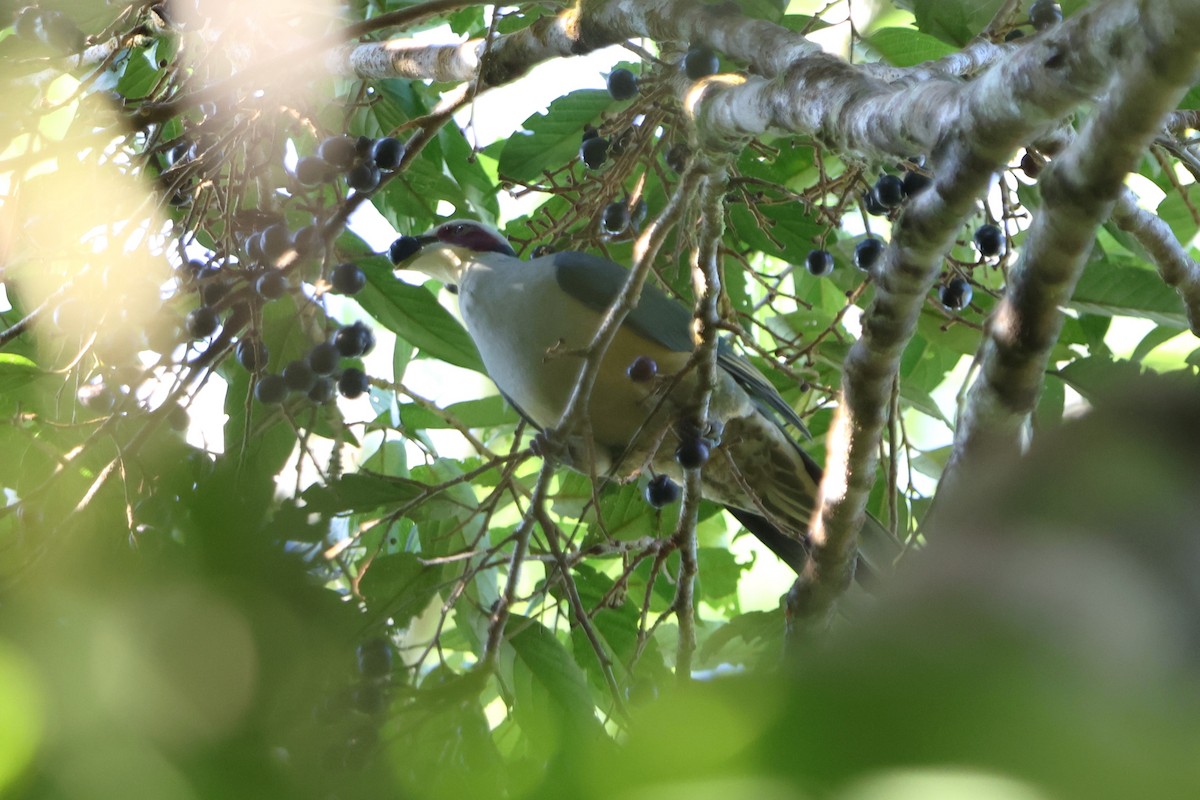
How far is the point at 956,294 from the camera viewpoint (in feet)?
8.48

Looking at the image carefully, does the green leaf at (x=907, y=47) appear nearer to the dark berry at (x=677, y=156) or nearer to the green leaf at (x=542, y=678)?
the dark berry at (x=677, y=156)

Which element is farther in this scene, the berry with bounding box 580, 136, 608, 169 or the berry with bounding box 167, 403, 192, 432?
the berry with bounding box 580, 136, 608, 169

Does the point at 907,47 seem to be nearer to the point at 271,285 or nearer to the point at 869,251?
the point at 869,251

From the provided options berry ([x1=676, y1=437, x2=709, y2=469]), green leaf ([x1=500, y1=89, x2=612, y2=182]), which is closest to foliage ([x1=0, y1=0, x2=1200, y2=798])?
green leaf ([x1=500, y1=89, x2=612, y2=182])

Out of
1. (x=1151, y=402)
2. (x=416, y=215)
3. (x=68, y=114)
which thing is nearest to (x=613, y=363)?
(x=416, y=215)

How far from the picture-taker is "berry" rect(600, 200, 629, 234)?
2854 millimetres

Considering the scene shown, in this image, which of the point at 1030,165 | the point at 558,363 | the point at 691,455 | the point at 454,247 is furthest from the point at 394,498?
the point at 1030,165

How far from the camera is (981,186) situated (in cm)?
132

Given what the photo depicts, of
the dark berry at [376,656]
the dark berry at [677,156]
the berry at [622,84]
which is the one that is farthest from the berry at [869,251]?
the dark berry at [376,656]

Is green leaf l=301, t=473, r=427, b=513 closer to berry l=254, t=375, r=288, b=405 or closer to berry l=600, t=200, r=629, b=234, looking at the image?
berry l=254, t=375, r=288, b=405

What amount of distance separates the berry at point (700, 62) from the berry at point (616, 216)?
26.8 inches

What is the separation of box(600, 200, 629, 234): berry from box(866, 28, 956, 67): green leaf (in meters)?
0.76

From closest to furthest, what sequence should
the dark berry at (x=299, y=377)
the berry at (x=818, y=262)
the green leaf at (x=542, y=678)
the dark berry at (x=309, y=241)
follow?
the dark berry at (x=309, y=241) < the green leaf at (x=542, y=678) < the dark berry at (x=299, y=377) < the berry at (x=818, y=262)

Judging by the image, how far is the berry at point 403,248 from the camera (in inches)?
121
